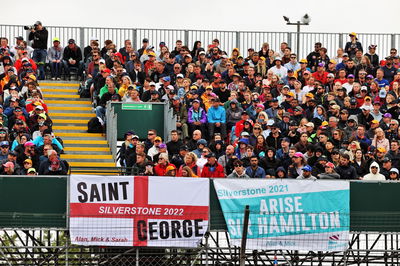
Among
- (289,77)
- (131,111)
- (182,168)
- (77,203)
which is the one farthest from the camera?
(289,77)

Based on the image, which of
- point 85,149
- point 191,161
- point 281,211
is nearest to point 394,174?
point 281,211

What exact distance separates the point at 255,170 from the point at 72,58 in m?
12.9

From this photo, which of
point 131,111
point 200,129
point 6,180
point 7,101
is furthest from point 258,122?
point 6,180

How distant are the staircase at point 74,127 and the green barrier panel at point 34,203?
458 cm

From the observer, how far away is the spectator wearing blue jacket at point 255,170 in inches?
1145

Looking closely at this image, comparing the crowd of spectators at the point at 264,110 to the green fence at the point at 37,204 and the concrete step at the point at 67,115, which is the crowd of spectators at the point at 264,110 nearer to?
the concrete step at the point at 67,115

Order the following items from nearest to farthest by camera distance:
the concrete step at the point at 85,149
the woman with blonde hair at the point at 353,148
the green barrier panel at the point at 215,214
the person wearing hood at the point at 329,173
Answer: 1. the green barrier panel at the point at 215,214
2. the person wearing hood at the point at 329,173
3. the woman with blonde hair at the point at 353,148
4. the concrete step at the point at 85,149

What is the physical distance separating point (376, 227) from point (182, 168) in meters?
4.20

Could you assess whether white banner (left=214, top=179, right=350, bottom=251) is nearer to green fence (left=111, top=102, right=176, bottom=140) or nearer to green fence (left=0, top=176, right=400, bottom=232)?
green fence (left=0, top=176, right=400, bottom=232)

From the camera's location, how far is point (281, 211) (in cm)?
2666

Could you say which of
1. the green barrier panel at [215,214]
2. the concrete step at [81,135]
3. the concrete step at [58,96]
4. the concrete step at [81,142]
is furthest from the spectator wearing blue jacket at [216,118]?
the green barrier panel at [215,214]

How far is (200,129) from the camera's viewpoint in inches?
1325

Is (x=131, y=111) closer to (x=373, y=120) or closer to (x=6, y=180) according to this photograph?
(x=373, y=120)

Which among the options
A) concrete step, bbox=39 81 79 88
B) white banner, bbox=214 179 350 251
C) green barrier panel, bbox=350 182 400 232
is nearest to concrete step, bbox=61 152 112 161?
concrete step, bbox=39 81 79 88
